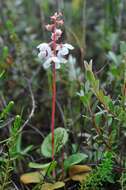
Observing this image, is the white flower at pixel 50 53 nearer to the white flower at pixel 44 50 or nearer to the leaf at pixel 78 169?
the white flower at pixel 44 50

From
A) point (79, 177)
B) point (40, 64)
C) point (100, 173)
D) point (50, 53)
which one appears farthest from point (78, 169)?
point (40, 64)

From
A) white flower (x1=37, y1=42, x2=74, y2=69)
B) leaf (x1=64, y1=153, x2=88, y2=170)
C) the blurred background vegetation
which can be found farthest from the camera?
the blurred background vegetation

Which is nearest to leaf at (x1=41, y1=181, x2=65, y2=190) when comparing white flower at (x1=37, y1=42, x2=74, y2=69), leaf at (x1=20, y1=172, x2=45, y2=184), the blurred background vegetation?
leaf at (x1=20, y1=172, x2=45, y2=184)

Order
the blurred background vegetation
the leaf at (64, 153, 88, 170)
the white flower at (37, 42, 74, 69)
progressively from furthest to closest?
the blurred background vegetation < the leaf at (64, 153, 88, 170) < the white flower at (37, 42, 74, 69)

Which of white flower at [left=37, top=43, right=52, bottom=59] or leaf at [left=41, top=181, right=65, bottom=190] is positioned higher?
white flower at [left=37, top=43, right=52, bottom=59]

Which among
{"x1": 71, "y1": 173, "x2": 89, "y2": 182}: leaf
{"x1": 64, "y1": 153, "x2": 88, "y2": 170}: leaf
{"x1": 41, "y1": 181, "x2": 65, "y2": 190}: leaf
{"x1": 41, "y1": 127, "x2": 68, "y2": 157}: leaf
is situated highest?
{"x1": 41, "y1": 127, "x2": 68, "y2": 157}: leaf

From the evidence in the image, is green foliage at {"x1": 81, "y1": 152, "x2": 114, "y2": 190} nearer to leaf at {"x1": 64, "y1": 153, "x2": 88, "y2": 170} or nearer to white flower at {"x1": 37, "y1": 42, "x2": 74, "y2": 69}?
leaf at {"x1": 64, "y1": 153, "x2": 88, "y2": 170}
